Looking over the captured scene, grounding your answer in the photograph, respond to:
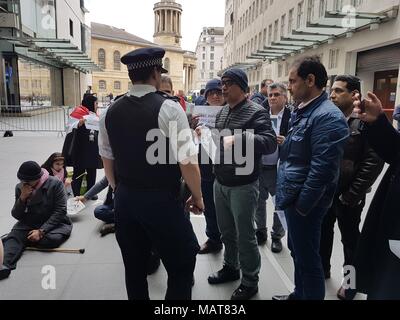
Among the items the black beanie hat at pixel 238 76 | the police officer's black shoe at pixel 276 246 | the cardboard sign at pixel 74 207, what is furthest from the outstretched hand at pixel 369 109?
the cardboard sign at pixel 74 207

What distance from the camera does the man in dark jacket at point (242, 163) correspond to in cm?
269

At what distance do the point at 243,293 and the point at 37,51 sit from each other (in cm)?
2209

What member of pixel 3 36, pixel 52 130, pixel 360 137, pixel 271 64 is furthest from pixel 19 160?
pixel 271 64

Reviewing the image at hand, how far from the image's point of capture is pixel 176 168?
82.6 inches

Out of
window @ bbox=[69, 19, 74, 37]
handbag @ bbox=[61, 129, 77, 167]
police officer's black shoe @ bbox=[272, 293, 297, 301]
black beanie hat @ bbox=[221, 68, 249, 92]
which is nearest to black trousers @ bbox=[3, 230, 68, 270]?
handbag @ bbox=[61, 129, 77, 167]

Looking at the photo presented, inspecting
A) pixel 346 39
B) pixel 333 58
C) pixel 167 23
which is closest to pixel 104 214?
pixel 346 39

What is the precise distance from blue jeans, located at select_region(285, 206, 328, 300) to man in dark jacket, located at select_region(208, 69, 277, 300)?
0.45m

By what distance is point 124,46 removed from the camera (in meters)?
71.1

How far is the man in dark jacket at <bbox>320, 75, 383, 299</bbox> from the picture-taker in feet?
8.77

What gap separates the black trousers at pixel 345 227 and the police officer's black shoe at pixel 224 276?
2.81ft

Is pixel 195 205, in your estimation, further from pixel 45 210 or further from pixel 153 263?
pixel 45 210

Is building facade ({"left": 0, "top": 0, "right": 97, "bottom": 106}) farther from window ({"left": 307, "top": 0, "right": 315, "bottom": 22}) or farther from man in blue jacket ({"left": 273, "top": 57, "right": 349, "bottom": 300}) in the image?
man in blue jacket ({"left": 273, "top": 57, "right": 349, "bottom": 300})

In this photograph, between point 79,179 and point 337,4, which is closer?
point 79,179

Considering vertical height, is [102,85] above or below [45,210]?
above
